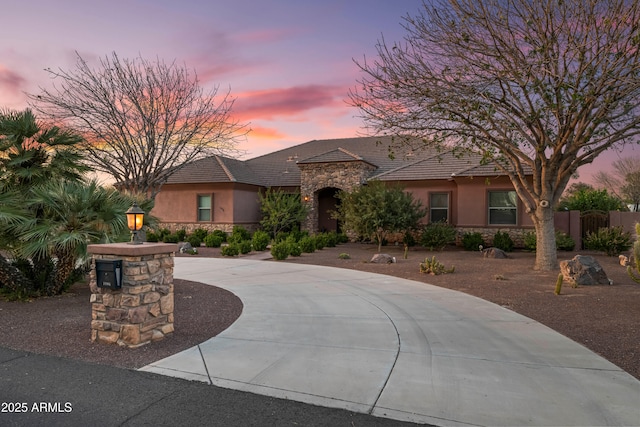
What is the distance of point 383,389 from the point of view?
153 inches

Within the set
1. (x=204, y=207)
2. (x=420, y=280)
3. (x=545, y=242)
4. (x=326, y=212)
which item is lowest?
(x=420, y=280)

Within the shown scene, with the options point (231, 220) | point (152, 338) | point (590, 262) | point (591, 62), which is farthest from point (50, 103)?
point (590, 262)

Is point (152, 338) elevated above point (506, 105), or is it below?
below

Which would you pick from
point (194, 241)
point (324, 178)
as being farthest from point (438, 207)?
point (194, 241)

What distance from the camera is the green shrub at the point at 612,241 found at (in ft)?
53.1

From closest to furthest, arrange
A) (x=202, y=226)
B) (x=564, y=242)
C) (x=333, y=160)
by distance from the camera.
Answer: (x=564, y=242)
(x=333, y=160)
(x=202, y=226)

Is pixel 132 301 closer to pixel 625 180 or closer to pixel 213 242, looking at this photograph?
pixel 213 242

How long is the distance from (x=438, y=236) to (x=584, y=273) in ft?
27.9

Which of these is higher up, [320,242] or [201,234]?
[201,234]

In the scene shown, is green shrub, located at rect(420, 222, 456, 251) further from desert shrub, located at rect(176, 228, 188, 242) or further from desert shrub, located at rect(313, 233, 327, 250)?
desert shrub, located at rect(176, 228, 188, 242)

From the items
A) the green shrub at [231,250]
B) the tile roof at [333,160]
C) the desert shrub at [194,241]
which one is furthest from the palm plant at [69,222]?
the tile roof at [333,160]

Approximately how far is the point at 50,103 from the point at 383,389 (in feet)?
55.9

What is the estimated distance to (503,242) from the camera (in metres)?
18.3

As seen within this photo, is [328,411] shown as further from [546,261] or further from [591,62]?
[546,261]
